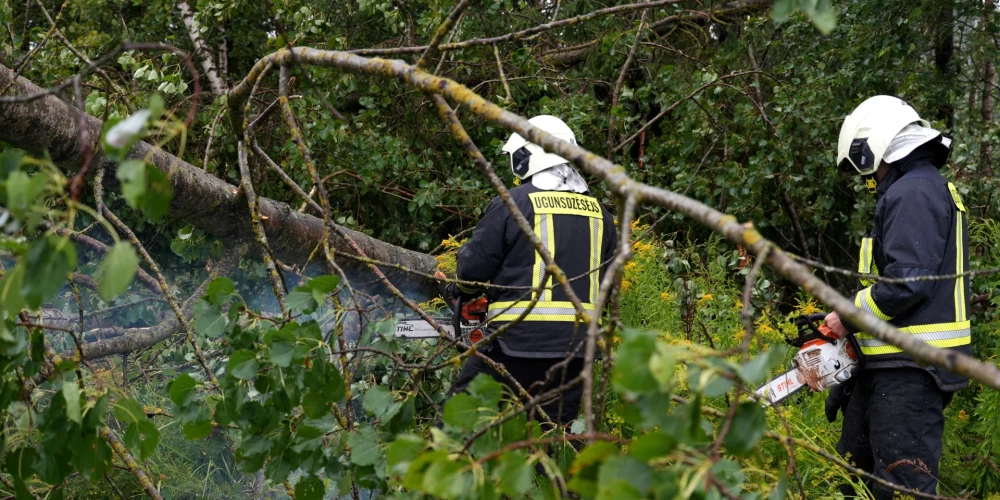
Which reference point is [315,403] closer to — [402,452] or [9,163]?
[402,452]

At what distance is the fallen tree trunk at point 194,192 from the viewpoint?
2643mm

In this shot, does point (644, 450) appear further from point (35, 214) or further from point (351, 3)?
point (351, 3)

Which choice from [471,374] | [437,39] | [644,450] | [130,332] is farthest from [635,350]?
[130,332]

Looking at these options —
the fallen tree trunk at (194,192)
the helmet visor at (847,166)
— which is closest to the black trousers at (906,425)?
the helmet visor at (847,166)

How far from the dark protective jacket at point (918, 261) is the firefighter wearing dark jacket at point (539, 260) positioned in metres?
1.10

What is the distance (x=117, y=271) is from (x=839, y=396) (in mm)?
3235

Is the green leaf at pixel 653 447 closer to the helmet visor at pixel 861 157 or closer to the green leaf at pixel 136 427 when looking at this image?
the green leaf at pixel 136 427

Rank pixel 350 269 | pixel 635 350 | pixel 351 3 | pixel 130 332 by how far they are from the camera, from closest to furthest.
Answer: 1. pixel 635 350
2. pixel 350 269
3. pixel 130 332
4. pixel 351 3

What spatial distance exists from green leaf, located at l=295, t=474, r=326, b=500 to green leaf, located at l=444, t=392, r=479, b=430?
683 millimetres

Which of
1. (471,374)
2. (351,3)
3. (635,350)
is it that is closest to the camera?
(635,350)

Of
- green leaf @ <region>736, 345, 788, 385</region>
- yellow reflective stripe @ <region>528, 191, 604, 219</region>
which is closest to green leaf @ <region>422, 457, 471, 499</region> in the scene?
green leaf @ <region>736, 345, 788, 385</region>

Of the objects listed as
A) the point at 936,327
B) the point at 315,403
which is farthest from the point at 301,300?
the point at 936,327

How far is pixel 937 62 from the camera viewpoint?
22.1 ft

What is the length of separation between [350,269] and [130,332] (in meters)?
1.31
